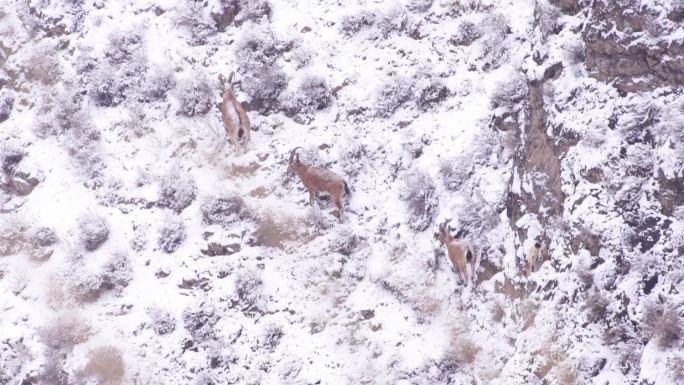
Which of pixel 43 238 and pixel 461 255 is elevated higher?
pixel 461 255

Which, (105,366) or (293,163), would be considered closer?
(105,366)

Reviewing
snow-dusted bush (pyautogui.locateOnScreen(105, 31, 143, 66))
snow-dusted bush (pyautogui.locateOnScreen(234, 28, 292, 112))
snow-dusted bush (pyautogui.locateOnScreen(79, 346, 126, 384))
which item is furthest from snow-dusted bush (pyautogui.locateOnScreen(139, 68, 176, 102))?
snow-dusted bush (pyautogui.locateOnScreen(79, 346, 126, 384))

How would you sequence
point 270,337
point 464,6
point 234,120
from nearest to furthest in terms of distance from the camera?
point 270,337
point 234,120
point 464,6

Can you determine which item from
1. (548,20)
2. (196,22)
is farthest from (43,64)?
(548,20)

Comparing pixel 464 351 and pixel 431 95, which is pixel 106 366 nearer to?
pixel 464 351

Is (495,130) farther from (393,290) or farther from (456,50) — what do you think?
(393,290)

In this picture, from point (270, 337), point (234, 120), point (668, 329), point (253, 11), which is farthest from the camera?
point (253, 11)

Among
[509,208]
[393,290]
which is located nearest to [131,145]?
[393,290]
